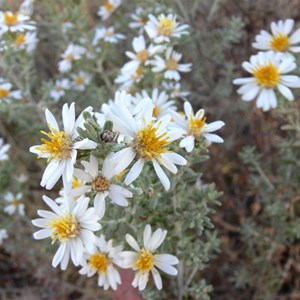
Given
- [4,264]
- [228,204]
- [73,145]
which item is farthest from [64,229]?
[4,264]

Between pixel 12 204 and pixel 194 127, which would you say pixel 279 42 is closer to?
pixel 194 127

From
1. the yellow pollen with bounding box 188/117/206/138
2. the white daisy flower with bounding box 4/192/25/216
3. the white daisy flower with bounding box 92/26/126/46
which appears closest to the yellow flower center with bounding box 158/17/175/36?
the white daisy flower with bounding box 92/26/126/46

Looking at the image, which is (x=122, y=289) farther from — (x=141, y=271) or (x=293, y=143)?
(x=293, y=143)

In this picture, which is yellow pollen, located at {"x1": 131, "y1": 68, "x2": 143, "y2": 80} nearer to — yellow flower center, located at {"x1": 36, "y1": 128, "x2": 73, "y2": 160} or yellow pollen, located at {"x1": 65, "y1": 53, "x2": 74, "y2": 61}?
yellow pollen, located at {"x1": 65, "y1": 53, "x2": 74, "y2": 61}

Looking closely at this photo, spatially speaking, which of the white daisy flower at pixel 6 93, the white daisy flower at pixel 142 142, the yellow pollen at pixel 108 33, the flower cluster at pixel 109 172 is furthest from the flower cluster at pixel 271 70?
the white daisy flower at pixel 6 93

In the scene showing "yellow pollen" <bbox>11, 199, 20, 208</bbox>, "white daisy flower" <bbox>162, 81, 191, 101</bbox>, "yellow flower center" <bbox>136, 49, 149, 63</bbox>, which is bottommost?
"yellow pollen" <bbox>11, 199, 20, 208</bbox>

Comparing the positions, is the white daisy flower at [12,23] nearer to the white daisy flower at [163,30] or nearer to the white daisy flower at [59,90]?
the white daisy flower at [59,90]
